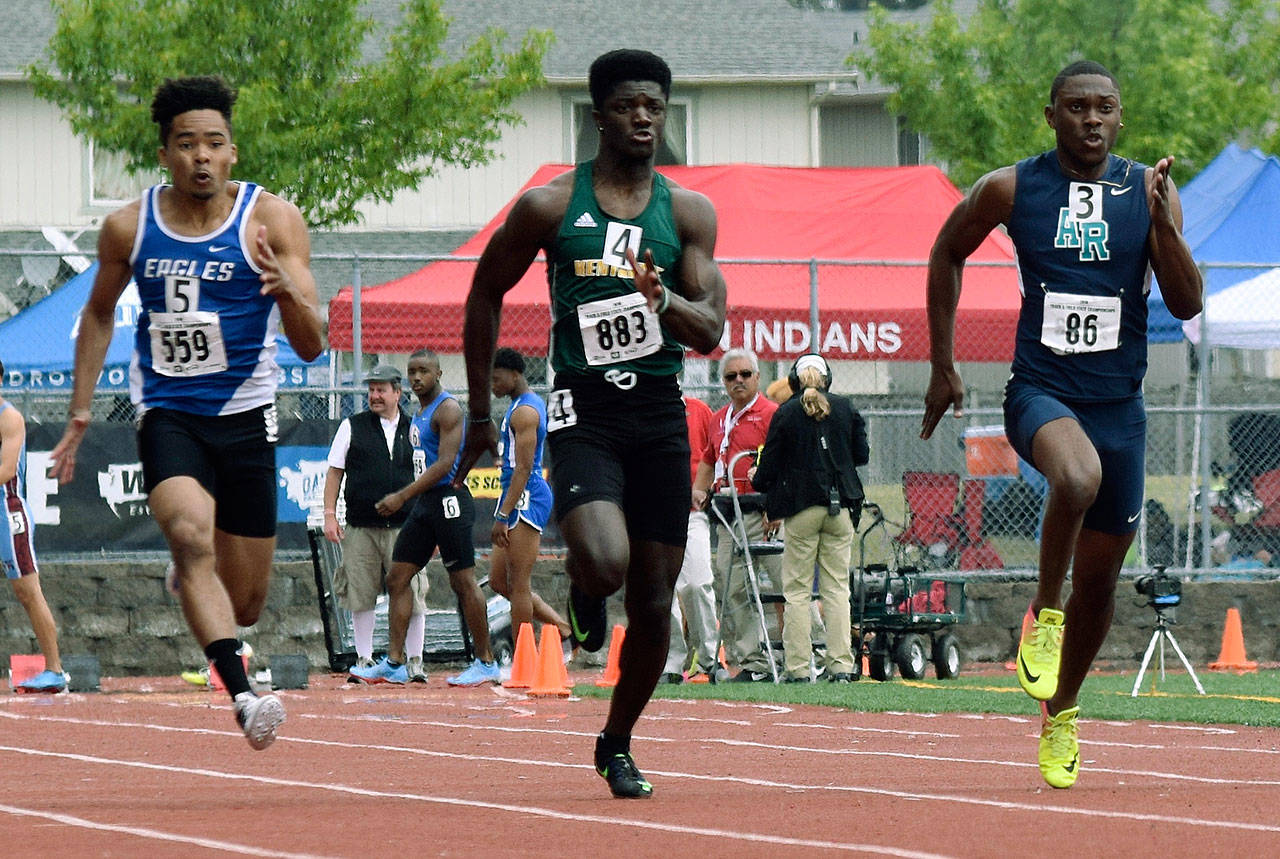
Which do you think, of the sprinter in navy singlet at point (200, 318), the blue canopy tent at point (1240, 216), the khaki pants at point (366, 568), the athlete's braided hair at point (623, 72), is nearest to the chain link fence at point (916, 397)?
the khaki pants at point (366, 568)

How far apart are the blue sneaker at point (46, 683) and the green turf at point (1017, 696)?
3402mm

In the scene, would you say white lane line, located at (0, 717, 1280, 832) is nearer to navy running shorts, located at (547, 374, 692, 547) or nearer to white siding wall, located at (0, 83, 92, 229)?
navy running shorts, located at (547, 374, 692, 547)

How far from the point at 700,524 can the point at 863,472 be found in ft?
10.5

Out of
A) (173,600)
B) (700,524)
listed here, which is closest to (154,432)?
(700,524)

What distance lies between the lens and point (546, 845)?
5.96m

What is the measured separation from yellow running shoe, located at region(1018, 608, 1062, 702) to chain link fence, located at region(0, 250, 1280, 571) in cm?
933

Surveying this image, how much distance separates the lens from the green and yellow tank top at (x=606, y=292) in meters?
7.30

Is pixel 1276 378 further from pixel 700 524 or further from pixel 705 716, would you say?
pixel 705 716

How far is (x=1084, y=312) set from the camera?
A: 305 inches

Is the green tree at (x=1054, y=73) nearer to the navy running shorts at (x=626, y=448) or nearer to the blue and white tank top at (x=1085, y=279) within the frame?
the blue and white tank top at (x=1085, y=279)

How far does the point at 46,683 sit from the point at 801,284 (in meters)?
7.29

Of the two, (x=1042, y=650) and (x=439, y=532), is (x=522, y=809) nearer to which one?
(x=1042, y=650)

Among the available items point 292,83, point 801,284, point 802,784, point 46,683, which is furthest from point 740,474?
point 292,83

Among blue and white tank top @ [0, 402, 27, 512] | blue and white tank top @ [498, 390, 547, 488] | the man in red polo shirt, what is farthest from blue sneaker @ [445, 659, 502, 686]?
blue and white tank top @ [0, 402, 27, 512]
